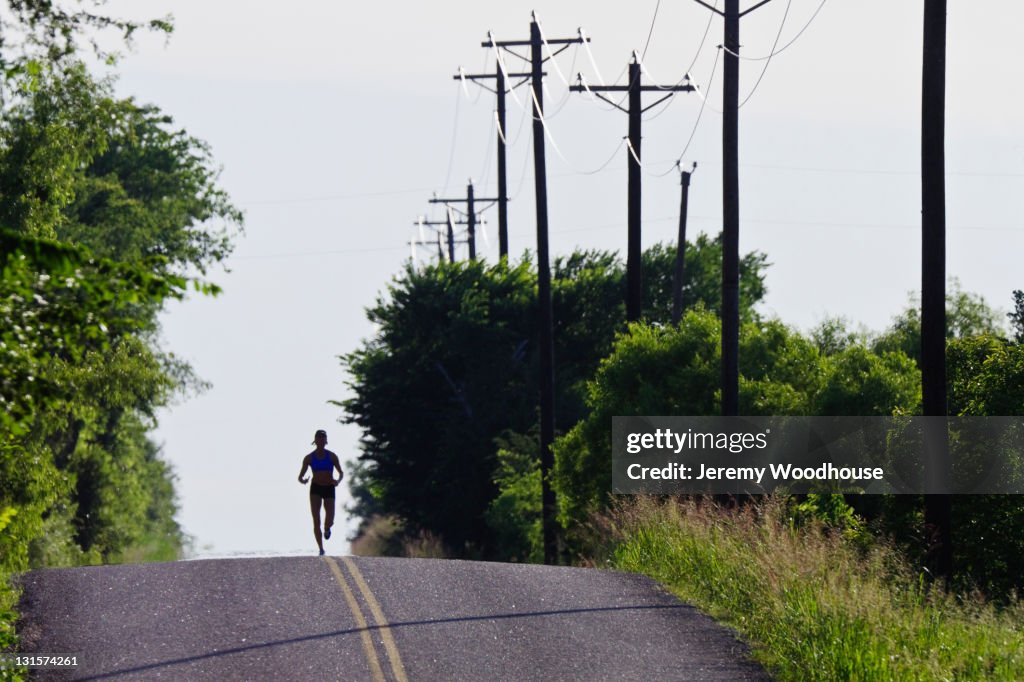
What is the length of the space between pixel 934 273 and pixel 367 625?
857 centimetres

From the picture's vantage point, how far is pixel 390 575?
2014 cm

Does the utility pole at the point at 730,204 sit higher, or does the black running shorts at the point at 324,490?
the utility pole at the point at 730,204

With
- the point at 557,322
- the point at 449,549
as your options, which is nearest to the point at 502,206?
the point at 557,322

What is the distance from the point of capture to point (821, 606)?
14.7 m

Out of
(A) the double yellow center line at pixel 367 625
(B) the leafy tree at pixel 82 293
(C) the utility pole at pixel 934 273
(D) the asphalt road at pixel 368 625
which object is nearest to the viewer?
(B) the leafy tree at pixel 82 293

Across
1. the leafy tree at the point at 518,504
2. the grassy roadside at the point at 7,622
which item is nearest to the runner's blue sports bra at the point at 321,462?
Answer: the grassy roadside at the point at 7,622

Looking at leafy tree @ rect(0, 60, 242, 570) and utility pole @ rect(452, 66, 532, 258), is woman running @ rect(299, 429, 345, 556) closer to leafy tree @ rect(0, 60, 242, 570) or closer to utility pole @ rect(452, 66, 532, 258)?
leafy tree @ rect(0, 60, 242, 570)

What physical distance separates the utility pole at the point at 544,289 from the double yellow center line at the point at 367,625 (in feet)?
53.8

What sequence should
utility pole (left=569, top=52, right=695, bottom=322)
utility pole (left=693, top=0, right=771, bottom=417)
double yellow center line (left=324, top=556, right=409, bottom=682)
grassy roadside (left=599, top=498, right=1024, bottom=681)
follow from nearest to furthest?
grassy roadside (left=599, top=498, right=1024, bottom=681)
double yellow center line (left=324, top=556, right=409, bottom=682)
utility pole (left=693, top=0, right=771, bottom=417)
utility pole (left=569, top=52, right=695, bottom=322)

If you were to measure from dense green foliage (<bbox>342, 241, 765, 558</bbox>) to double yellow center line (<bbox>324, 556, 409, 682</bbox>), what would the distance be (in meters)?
27.3

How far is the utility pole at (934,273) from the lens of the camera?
765 inches

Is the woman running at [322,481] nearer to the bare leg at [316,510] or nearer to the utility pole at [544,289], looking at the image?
the bare leg at [316,510]

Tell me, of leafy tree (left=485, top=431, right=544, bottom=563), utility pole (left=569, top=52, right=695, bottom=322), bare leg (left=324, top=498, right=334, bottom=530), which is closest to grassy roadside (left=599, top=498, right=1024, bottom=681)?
bare leg (left=324, top=498, right=334, bottom=530)

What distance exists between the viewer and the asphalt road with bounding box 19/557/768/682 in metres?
14.7
